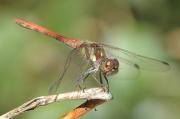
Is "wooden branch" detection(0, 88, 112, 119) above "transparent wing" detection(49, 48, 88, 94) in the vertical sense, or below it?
below

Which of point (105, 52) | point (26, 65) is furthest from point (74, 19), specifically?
point (105, 52)

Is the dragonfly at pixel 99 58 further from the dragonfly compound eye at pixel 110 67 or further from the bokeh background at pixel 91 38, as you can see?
the bokeh background at pixel 91 38

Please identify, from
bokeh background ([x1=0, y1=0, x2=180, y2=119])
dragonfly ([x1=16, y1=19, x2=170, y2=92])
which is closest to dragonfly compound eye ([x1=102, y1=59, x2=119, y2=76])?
dragonfly ([x1=16, y1=19, x2=170, y2=92])

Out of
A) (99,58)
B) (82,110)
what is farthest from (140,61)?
(82,110)

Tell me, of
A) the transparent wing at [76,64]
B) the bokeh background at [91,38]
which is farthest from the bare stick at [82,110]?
the bokeh background at [91,38]

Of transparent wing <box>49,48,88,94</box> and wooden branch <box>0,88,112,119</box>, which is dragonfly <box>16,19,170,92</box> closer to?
transparent wing <box>49,48,88,94</box>

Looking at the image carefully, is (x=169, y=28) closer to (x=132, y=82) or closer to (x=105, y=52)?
(x=132, y=82)
